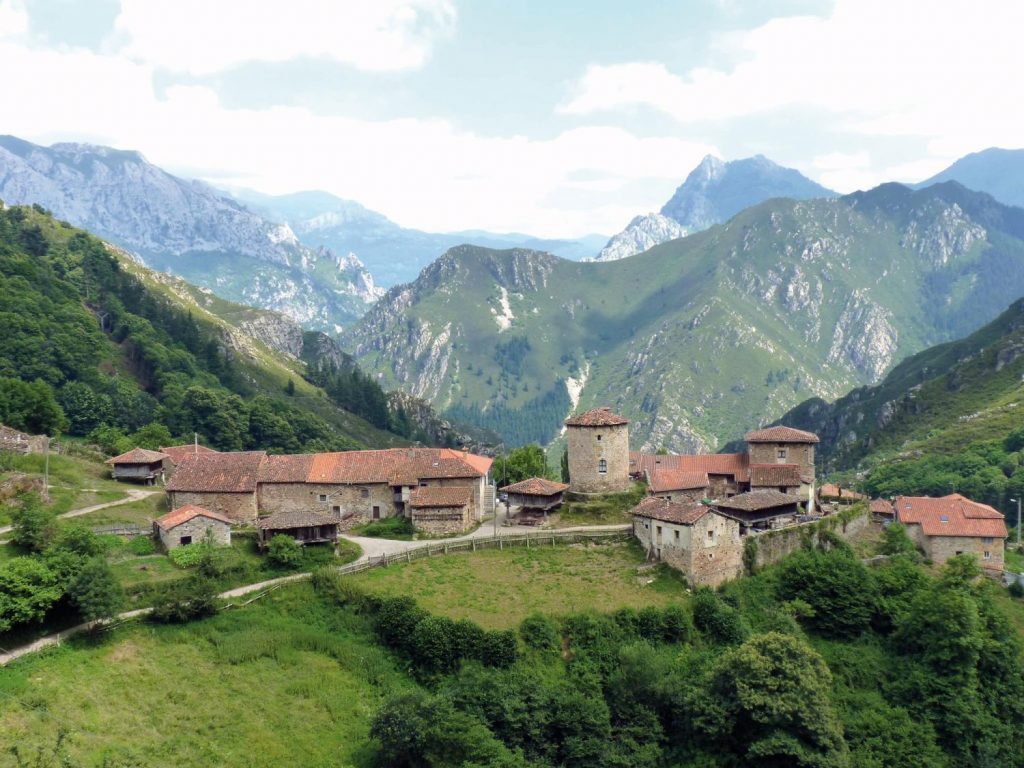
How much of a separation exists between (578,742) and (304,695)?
15.9 m

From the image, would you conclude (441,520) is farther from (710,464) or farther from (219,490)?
(710,464)

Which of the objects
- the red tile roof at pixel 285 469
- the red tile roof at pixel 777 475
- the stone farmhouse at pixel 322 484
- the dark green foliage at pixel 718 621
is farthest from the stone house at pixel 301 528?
the red tile roof at pixel 777 475

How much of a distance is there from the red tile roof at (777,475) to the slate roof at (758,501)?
2.33 metres

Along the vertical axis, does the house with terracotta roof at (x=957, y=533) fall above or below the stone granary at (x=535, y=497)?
below

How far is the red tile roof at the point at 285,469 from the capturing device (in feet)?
225

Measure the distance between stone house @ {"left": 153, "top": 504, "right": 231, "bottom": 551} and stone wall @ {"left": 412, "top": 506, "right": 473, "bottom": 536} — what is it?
14.8 metres

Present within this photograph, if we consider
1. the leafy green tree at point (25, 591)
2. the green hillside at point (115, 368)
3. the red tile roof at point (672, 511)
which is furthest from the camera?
the green hillside at point (115, 368)

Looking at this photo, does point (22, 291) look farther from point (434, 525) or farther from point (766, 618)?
point (766, 618)

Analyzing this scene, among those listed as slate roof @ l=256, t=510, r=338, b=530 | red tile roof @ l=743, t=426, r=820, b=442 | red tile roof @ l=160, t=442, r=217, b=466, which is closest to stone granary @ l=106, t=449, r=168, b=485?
red tile roof @ l=160, t=442, r=217, b=466

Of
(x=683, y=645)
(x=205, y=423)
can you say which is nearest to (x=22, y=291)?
(x=205, y=423)

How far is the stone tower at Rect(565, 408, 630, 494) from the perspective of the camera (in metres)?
70.8

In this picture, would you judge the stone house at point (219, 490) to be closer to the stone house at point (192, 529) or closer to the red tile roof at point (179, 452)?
the stone house at point (192, 529)

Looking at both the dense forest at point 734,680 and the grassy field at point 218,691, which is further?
the dense forest at point 734,680

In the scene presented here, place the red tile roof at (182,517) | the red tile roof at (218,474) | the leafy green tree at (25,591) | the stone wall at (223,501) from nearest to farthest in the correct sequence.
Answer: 1. the leafy green tree at (25,591)
2. the red tile roof at (182,517)
3. the stone wall at (223,501)
4. the red tile roof at (218,474)
